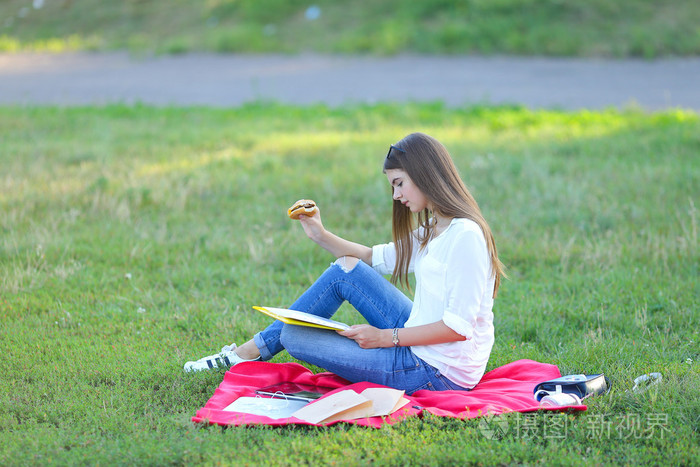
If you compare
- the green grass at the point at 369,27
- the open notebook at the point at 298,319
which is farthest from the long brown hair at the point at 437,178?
the green grass at the point at 369,27

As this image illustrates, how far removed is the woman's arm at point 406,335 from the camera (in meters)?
3.71

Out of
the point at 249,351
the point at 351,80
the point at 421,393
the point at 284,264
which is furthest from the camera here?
the point at 351,80

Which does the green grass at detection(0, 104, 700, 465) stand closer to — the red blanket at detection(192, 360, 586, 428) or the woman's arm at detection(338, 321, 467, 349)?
the red blanket at detection(192, 360, 586, 428)

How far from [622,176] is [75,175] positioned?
5.97 m

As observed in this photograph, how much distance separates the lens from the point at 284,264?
634 centimetres

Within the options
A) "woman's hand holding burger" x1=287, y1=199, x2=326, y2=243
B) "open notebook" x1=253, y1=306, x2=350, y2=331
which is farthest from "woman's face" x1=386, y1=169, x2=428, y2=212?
"open notebook" x1=253, y1=306, x2=350, y2=331

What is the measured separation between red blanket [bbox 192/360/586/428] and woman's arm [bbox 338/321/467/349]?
0.27 m

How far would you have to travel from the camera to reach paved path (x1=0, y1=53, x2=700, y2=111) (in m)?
12.3

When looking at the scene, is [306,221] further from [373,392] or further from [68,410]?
[68,410]

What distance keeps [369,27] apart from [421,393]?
13749 millimetres

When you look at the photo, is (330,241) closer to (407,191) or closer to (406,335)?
(407,191)

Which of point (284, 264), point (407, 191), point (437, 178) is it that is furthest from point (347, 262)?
point (284, 264)

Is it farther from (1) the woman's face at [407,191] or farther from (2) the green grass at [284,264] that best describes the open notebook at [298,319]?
(1) the woman's face at [407,191]

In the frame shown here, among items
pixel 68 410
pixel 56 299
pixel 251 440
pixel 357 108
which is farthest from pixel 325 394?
pixel 357 108
